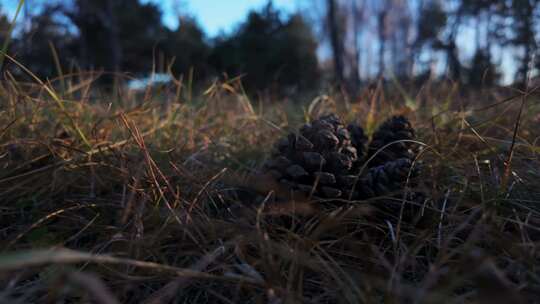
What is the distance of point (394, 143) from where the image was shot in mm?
782

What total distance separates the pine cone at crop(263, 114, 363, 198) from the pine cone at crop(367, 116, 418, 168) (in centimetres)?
7

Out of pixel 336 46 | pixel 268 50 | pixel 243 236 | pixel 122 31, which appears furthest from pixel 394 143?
pixel 122 31

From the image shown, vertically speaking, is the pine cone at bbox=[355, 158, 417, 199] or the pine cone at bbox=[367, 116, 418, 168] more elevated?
the pine cone at bbox=[367, 116, 418, 168]

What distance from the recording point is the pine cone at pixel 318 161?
712 millimetres

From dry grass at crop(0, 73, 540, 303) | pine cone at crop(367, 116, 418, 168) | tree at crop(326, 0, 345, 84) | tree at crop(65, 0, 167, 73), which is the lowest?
dry grass at crop(0, 73, 540, 303)

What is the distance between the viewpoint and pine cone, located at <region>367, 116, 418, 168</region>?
2.58 ft

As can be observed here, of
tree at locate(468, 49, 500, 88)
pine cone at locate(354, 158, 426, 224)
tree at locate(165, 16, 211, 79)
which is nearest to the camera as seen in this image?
pine cone at locate(354, 158, 426, 224)

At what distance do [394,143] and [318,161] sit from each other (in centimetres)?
17

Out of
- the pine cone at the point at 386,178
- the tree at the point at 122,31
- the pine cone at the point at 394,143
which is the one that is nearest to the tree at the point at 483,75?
the pine cone at the point at 394,143

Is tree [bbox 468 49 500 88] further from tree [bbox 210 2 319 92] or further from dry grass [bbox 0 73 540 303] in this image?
tree [bbox 210 2 319 92]

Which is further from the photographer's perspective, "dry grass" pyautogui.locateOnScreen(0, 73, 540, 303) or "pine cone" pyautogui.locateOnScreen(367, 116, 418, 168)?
"pine cone" pyautogui.locateOnScreen(367, 116, 418, 168)

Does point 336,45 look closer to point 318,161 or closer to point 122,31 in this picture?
point 318,161

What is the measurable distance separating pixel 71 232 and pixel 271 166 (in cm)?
38

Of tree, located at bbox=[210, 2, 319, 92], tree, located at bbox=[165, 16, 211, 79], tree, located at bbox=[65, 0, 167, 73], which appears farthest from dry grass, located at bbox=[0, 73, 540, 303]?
tree, located at bbox=[65, 0, 167, 73]
